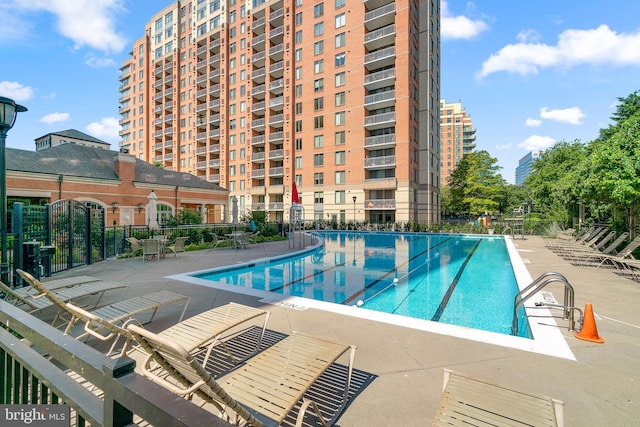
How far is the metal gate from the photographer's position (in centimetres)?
944

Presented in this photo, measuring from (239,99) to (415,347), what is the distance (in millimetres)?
50587

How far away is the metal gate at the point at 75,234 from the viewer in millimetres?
9438

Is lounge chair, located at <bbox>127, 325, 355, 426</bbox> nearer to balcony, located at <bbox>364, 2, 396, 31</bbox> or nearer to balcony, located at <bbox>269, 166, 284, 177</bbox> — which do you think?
balcony, located at <bbox>364, 2, 396, 31</bbox>

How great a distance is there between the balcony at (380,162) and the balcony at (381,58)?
11.2 metres

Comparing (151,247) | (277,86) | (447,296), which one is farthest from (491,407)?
(277,86)

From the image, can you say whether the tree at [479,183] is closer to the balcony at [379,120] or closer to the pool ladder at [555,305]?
the balcony at [379,120]

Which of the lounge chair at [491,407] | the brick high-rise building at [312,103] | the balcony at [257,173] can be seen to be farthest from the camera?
the balcony at [257,173]

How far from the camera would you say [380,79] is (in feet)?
115

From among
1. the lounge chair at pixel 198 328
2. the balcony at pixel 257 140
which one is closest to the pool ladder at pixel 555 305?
the lounge chair at pixel 198 328

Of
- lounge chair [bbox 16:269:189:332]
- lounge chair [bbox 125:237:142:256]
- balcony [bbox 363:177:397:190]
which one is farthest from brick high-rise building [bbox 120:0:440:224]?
lounge chair [bbox 16:269:189:332]

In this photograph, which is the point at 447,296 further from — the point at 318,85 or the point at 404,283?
the point at 318,85

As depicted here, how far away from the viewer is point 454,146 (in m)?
110

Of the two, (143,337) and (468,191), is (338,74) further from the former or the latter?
(143,337)

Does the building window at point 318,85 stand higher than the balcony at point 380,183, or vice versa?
the building window at point 318,85
